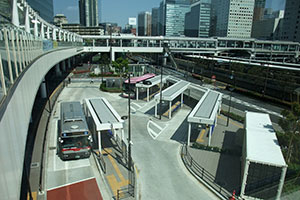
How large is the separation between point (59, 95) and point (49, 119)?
37.1 ft

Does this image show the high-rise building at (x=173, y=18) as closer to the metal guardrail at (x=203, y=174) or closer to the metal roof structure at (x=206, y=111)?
the metal roof structure at (x=206, y=111)

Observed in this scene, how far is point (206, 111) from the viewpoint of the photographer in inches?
661

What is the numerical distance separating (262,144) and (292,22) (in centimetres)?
11872

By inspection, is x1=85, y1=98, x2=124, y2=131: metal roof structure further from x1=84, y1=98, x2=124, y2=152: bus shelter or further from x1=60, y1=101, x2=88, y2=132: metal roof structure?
x1=60, y1=101, x2=88, y2=132: metal roof structure

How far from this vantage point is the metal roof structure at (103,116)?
13695 millimetres

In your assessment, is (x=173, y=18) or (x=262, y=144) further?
(x=173, y=18)

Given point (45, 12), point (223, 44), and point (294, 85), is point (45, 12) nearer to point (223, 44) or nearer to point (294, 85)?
point (223, 44)

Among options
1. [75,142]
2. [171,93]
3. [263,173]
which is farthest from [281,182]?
[171,93]

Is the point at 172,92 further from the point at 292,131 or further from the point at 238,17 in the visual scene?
the point at 238,17

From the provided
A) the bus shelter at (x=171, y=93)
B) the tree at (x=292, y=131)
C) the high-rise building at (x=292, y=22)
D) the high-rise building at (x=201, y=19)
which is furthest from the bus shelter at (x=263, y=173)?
the high-rise building at (x=201, y=19)

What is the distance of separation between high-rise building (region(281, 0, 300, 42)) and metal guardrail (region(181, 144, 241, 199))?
11483 cm

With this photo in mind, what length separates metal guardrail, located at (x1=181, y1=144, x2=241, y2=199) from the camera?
10859 millimetres

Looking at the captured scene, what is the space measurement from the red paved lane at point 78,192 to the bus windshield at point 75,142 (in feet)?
8.42

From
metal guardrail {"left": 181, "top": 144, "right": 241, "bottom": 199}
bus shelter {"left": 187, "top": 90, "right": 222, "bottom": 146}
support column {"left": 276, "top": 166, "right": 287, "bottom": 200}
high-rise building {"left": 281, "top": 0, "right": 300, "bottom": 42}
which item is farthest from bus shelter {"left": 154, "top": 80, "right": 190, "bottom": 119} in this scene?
high-rise building {"left": 281, "top": 0, "right": 300, "bottom": 42}
